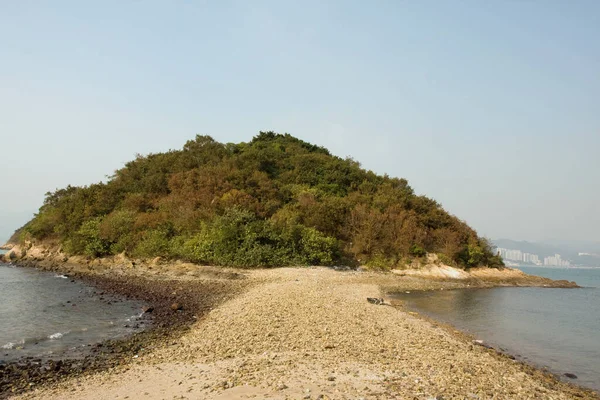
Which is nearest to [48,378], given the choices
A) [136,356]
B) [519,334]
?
[136,356]

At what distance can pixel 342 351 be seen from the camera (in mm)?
10539

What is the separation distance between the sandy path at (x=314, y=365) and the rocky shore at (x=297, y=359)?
3 centimetres

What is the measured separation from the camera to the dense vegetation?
112 feet

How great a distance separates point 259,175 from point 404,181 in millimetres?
19715

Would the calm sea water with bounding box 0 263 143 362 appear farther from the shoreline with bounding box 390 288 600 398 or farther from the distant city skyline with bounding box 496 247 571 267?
the distant city skyline with bounding box 496 247 571 267

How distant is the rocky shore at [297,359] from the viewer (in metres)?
7.85

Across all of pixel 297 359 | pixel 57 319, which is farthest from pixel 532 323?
pixel 57 319

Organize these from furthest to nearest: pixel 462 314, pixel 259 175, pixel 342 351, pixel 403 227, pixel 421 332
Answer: pixel 259 175 → pixel 403 227 → pixel 462 314 → pixel 421 332 → pixel 342 351

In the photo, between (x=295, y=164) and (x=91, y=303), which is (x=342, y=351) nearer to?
(x=91, y=303)

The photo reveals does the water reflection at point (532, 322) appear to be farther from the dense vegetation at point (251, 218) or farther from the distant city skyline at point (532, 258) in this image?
the distant city skyline at point (532, 258)

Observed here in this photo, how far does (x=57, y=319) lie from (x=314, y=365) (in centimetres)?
1302

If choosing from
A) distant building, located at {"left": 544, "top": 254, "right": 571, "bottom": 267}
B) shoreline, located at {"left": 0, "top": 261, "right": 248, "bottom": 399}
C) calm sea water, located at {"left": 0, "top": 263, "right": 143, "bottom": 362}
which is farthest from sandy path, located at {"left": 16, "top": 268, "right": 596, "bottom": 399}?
distant building, located at {"left": 544, "top": 254, "right": 571, "bottom": 267}

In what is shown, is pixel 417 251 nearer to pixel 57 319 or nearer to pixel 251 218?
pixel 251 218

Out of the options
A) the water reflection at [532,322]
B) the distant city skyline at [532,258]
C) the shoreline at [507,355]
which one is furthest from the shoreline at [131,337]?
the distant city skyline at [532,258]
